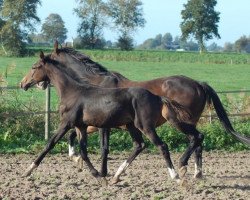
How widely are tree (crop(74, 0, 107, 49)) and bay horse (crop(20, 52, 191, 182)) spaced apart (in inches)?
2981

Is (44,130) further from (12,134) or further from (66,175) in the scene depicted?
(66,175)

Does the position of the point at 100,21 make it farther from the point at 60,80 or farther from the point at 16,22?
the point at 60,80

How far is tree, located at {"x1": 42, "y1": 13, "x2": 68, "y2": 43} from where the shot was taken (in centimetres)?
12854

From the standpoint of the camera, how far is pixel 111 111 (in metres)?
8.48

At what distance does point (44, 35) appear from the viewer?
128 meters

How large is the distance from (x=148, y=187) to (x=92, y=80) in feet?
8.56

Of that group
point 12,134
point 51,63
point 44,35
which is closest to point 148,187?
point 51,63

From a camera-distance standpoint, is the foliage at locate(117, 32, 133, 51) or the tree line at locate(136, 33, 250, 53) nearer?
the foliage at locate(117, 32, 133, 51)

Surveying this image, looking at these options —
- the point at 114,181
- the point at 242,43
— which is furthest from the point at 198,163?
the point at 242,43

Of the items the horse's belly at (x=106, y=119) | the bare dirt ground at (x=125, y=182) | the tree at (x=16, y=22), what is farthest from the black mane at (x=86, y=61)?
the tree at (x=16, y=22)

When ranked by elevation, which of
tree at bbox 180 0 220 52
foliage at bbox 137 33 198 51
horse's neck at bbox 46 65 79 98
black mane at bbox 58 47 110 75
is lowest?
foliage at bbox 137 33 198 51

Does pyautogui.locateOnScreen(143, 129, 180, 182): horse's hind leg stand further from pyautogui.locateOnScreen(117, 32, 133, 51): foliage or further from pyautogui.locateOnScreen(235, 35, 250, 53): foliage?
pyautogui.locateOnScreen(235, 35, 250, 53): foliage

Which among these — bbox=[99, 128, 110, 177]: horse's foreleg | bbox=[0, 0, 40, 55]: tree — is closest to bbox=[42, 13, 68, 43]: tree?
bbox=[0, 0, 40, 55]: tree

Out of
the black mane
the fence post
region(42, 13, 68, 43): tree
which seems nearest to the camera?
the black mane
